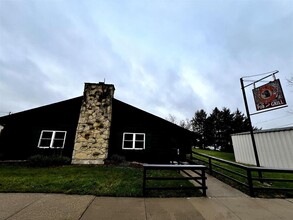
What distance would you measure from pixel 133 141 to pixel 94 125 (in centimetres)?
320

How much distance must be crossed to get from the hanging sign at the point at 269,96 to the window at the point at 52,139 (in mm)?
12749

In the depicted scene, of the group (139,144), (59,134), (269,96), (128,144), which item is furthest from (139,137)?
(269,96)

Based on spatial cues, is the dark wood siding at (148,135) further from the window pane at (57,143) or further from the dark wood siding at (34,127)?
the window pane at (57,143)

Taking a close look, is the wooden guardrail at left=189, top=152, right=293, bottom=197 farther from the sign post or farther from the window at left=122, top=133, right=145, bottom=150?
the window at left=122, top=133, right=145, bottom=150

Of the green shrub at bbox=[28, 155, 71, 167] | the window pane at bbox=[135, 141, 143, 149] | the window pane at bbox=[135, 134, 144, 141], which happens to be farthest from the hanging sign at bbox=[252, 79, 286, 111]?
the green shrub at bbox=[28, 155, 71, 167]

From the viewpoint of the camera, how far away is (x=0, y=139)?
11.2 meters

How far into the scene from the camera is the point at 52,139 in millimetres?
11586

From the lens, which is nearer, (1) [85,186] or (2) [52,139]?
(1) [85,186]

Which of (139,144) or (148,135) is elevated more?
(148,135)

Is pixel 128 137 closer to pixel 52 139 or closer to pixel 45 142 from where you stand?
pixel 52 139

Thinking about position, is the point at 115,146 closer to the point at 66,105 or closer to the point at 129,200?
the point at 66,105

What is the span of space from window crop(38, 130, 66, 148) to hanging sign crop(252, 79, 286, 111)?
12.7 metres

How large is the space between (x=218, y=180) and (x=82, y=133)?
356 inches

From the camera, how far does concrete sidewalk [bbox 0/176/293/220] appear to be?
3.78 meters
